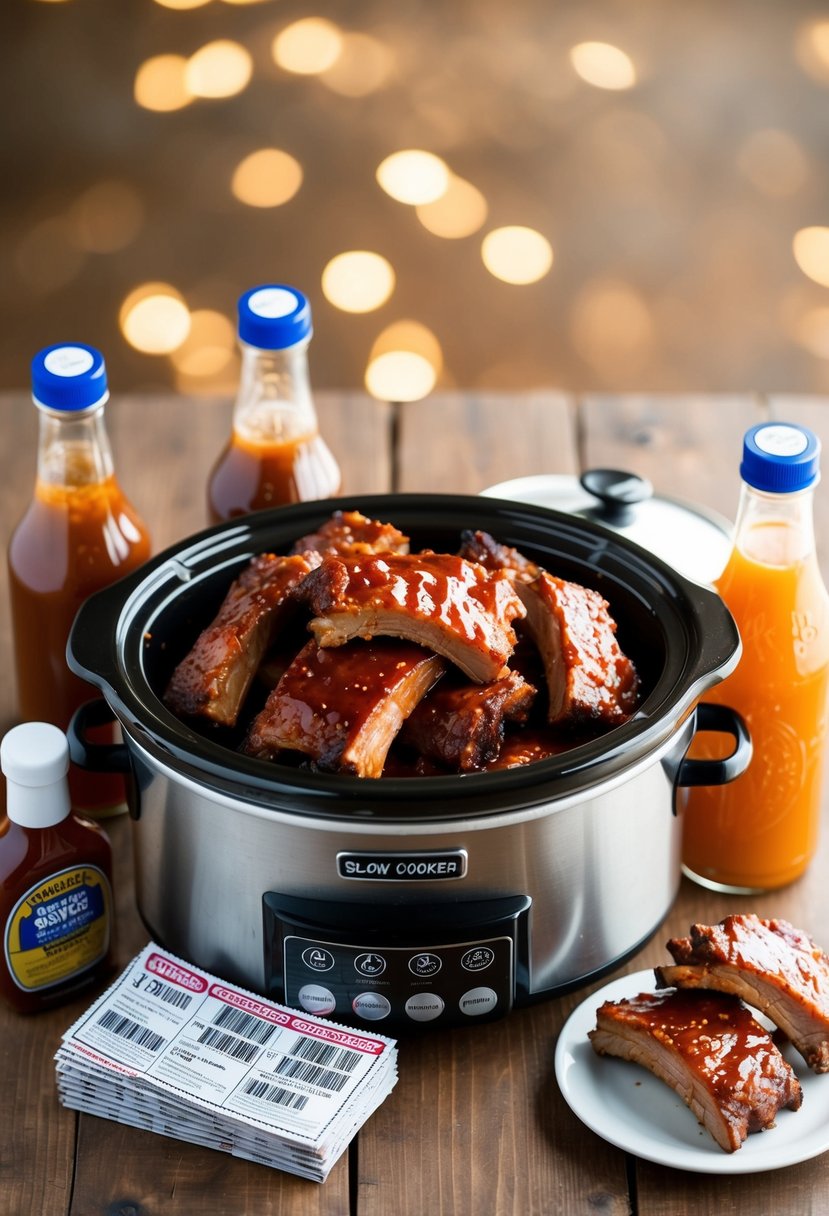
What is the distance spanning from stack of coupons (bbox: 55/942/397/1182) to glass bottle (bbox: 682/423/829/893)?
568mm

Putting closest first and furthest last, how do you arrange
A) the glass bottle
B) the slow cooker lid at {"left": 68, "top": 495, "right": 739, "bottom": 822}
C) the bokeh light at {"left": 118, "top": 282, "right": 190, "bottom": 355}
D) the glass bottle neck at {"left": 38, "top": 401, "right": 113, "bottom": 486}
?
the slow cooker lid at {"left": 68, "top": 495, "right": 739, "bottom": 822} → the glass bottle → the glass bottle neck at {"left": 38, "top": 401, "right": 113, "bottom": 486} → the bokeh light at {"left": 118, "top": 282, "right": 190, "bottom": 355}

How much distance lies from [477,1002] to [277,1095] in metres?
0.25

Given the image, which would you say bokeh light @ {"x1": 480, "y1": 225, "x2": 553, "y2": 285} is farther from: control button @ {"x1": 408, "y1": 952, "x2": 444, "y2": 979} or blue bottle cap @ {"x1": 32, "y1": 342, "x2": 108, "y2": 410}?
control button @ {"x1": 408, "y1": 952, "x2": 444, "y2": 979}

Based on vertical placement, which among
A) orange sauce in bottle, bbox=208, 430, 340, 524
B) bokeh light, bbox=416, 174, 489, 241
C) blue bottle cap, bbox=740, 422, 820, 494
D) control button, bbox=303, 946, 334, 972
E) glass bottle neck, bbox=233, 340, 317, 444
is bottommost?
bokeh light, bbox=416, 174, 489, 241

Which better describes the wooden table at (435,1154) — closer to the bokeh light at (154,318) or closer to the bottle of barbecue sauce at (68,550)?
the bottle of barbecue sauce at (68,550)

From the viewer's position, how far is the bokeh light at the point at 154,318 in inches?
197

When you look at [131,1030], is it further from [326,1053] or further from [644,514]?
[644,514]

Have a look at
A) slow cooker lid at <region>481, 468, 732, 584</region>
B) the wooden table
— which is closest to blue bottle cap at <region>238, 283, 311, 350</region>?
slow cooker lid at <region>481, 468, 732, 584</region>

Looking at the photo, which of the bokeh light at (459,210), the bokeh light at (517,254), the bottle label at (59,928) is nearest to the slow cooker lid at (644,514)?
the bottle label at (59,928)

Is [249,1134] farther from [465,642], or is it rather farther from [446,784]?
[465,642]

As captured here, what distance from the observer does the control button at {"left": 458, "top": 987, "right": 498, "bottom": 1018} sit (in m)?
1.72

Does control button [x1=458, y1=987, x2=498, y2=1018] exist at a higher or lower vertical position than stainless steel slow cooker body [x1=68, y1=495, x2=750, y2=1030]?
lower

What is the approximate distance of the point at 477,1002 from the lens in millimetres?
1730

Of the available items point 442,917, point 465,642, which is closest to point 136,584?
point 465,642
